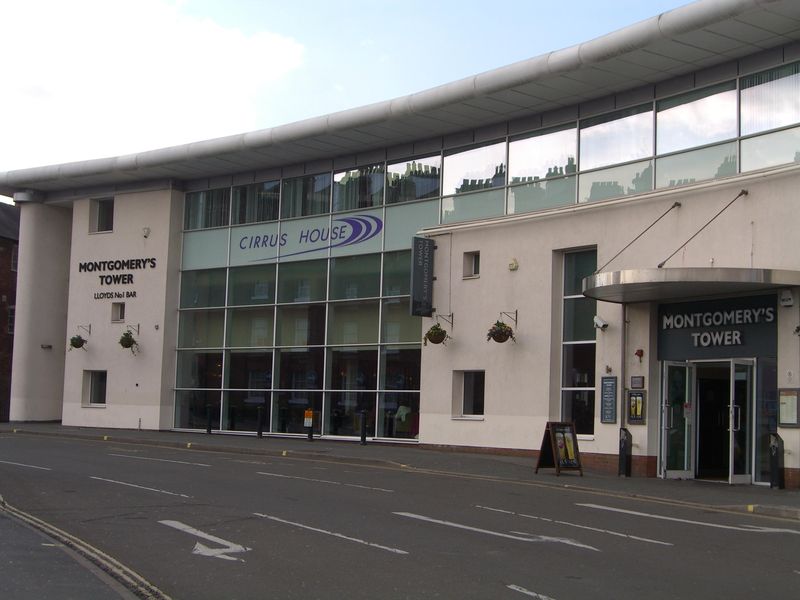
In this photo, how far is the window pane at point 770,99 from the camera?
19.4 meters

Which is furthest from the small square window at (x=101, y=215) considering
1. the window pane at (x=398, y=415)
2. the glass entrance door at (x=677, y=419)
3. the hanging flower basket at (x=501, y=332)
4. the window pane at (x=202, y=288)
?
the glass entrance door at (x=677, y=419)

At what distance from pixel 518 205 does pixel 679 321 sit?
6032 millimetres

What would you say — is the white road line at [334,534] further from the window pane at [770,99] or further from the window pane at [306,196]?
the window pane at [306,196]

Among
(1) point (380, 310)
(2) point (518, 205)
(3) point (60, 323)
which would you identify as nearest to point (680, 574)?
(2) point (518, 205)

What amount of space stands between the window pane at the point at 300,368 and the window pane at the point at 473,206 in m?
6.57

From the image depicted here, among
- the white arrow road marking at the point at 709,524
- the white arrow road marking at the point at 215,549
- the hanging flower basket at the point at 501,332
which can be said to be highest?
the hanging flower basket at the point at 501,332

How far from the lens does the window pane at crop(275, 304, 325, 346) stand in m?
30.4

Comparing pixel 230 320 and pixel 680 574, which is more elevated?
pixel 230 320

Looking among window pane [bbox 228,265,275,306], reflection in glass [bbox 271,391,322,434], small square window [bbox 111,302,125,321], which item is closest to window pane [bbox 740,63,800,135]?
reflection in glass [bbox 271,391,322,434]

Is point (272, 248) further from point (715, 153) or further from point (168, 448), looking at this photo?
point (715, 153)

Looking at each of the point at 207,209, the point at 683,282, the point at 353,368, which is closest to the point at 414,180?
the point at 353,368

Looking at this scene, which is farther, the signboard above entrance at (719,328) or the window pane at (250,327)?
the window pane at (250,327)

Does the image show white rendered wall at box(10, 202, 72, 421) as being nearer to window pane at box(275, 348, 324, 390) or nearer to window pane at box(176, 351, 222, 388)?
window pane at box(176, 351, 222, 388)

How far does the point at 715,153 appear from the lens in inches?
817
